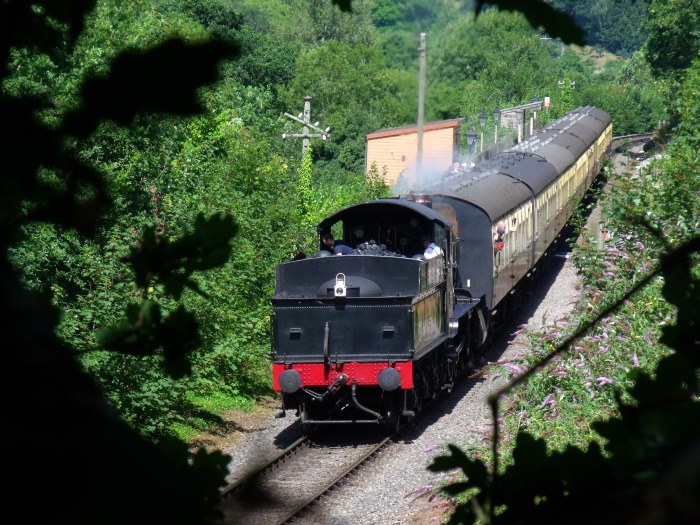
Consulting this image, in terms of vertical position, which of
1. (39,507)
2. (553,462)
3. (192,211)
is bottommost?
(192,211)

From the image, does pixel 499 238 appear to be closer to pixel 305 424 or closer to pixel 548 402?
pixel 305 424

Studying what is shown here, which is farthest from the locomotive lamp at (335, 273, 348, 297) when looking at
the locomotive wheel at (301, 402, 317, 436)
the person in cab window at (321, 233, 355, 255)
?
the locomotive wheel at (301, 402, 317, 436)

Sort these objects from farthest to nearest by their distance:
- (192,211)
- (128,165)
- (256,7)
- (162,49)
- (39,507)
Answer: (256,7) → (128,165) → (192,211) → (162,49) → (39,507)

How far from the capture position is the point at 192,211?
14.7 meters

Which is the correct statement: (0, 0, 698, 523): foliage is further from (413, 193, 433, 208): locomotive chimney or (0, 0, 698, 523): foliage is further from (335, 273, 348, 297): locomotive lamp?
(413, 193, 433, 208): locomotive chimney

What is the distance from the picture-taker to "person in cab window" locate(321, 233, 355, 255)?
1380 centimetres

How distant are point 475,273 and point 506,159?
23.4 ft

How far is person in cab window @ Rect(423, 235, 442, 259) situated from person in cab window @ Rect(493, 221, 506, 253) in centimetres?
232

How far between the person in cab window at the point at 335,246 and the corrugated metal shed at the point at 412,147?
633 inches

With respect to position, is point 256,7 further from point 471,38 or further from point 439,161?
point 471,38

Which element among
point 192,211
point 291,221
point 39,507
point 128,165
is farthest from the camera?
point 291,221

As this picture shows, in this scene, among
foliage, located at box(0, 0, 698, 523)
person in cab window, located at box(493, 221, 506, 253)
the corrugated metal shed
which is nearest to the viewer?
foliage, located at box(0, 0, 698, 523)

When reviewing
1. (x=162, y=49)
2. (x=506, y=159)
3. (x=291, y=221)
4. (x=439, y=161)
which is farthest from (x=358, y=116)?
(x=162, y=49)

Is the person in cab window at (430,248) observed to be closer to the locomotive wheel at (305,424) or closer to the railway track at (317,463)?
the railway track at (317,463)
